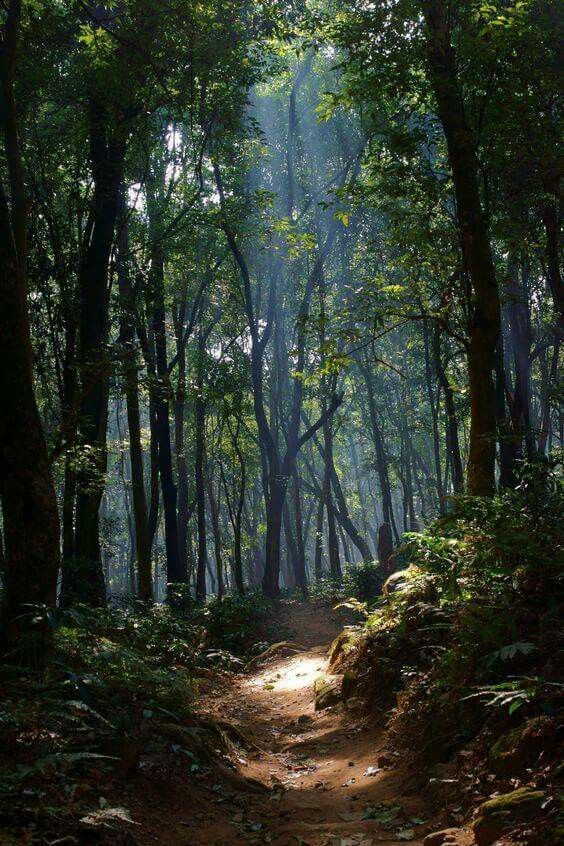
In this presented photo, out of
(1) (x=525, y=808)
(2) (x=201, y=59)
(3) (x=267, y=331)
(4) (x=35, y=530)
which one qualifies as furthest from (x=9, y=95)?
→ (3) (x=267, y=331)

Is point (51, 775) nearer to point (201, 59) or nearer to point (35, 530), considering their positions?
point (35, 530)

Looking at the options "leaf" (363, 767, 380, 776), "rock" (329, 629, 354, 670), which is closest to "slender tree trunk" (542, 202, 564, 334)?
"rock" (329, 629, 354, 670)

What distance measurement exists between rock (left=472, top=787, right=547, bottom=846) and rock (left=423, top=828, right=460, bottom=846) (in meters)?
0.17

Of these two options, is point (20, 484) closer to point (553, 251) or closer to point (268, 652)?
point (268, 652)

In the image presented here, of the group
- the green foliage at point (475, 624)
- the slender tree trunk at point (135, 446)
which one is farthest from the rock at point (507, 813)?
the slender tree trunk at point (135, 446)

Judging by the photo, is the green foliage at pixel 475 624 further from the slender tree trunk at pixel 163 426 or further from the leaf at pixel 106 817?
the slender tree trunk at pixel 163 426

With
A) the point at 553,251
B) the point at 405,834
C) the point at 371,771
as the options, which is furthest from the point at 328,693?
the point at 553,251

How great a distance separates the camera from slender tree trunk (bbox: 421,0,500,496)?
8.00 m

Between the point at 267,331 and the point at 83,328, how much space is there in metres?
8.96

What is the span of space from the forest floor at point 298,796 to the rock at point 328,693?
0.10 meters

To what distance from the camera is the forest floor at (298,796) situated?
4117 millimetres

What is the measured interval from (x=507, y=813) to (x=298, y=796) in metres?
2.33

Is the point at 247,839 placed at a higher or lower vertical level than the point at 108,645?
lower

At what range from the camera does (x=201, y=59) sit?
9.68 meters
